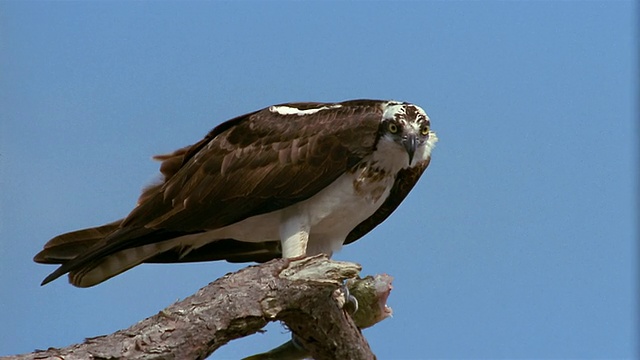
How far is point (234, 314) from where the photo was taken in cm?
778

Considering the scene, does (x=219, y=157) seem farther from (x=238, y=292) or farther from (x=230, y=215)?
(x=238, y=292)

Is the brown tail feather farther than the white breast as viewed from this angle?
Yes

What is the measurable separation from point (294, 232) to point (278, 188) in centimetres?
37

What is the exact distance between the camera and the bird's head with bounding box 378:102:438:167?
912 cm

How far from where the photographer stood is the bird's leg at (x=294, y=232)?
920 centimetres

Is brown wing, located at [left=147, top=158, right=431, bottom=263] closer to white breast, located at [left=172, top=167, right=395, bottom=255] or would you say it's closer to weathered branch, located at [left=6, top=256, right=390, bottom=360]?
white breast, located at [left=172, top=167, right=395, bottom=255]

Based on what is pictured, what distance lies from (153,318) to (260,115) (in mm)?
2512

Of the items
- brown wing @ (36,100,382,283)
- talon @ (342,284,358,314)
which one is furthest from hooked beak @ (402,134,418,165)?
talon @ (342,284,358,314)

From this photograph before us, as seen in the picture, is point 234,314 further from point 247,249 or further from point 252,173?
point 247,249

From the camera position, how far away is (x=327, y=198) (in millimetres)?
9234

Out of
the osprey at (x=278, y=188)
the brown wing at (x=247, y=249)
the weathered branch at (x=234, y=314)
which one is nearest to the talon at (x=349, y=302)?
the weathered branch at (x=234, y=314)

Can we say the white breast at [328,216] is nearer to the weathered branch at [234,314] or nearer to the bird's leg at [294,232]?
the bird's leg at [294,232]

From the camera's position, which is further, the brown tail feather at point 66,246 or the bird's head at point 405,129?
the brown tail feather at point 66,246

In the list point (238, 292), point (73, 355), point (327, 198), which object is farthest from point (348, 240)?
point (73, 355)
